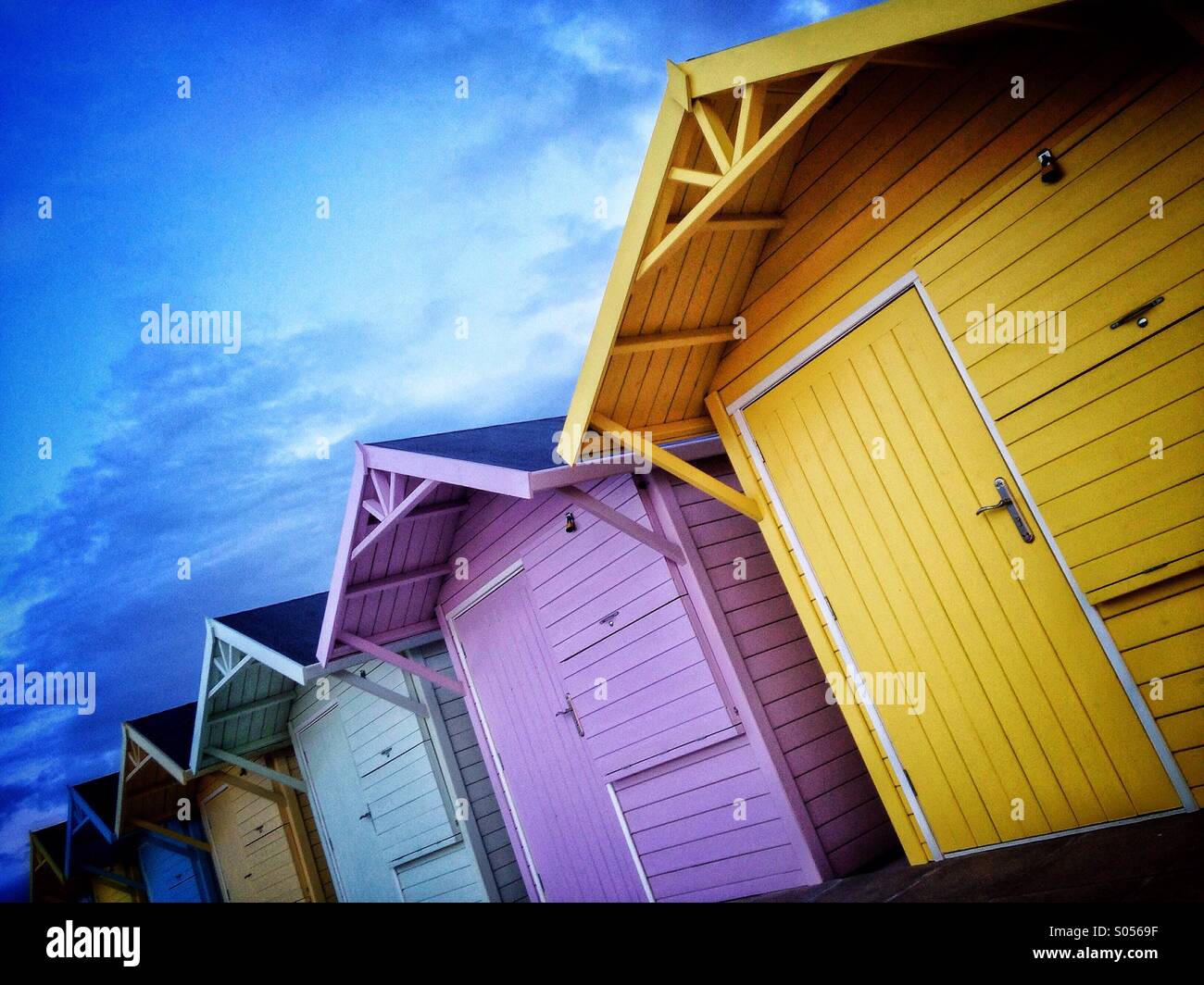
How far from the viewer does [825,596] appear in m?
5.00

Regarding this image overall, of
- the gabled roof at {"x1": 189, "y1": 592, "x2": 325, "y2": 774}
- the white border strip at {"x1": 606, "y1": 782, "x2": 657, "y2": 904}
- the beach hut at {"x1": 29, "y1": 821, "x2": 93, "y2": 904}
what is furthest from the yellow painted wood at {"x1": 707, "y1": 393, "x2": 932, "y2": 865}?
the beach hut at {"x1": 29, "y1": 821, "x2": 93, "y2": 904}

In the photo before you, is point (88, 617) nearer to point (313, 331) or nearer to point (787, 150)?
point (313, 331)

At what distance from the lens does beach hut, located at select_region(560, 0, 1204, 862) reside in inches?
135

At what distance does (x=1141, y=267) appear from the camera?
3.45 metres


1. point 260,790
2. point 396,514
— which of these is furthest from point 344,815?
point 396,514

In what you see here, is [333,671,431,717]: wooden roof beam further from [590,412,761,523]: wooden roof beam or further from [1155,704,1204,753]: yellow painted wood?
[1155,704,1204,753]: yellow painted wood

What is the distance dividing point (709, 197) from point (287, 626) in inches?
337

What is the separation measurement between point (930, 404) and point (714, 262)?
1.51 metres

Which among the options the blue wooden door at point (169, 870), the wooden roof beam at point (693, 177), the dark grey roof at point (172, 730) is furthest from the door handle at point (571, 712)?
the blue wooden door at point (169, 870)

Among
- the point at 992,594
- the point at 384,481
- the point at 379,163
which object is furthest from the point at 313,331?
the point at 992,594

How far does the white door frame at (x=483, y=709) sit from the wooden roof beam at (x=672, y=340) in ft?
10.3

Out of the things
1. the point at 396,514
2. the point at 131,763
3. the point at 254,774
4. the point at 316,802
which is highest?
the point at 131,763

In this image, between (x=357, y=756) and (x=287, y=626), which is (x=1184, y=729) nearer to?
(x=357, y=756)

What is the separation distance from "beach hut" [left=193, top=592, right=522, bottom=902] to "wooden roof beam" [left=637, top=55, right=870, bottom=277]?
5.41 m
